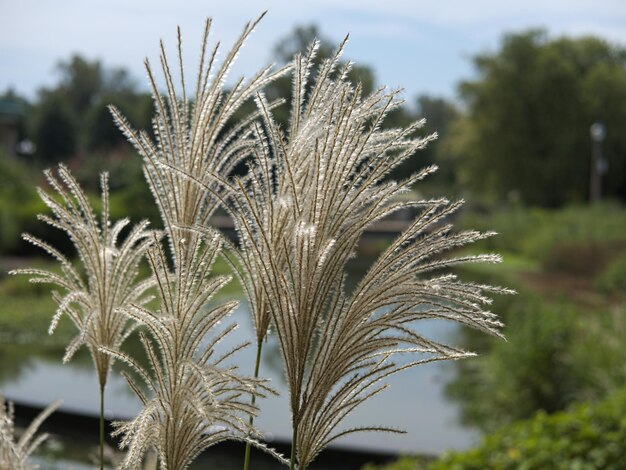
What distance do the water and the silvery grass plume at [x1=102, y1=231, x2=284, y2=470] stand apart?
16.9 ft

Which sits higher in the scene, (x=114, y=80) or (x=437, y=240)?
(x=114, y=80)

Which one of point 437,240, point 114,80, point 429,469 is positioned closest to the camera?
point 437,240

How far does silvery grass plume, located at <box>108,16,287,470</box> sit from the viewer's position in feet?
4.05

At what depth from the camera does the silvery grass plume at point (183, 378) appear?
1229 millimetres

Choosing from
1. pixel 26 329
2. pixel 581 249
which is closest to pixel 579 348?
pixel 26 329

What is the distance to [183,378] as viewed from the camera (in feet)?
4.16

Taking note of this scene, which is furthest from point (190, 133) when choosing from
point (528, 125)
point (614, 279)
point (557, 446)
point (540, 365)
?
point (528, 125)

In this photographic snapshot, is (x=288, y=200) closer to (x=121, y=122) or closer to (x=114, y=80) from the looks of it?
(x=121, y=122)

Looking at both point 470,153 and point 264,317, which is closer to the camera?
point 264,317

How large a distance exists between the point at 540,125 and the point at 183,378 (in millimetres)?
35929

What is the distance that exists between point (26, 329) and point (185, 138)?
1101 centimetres

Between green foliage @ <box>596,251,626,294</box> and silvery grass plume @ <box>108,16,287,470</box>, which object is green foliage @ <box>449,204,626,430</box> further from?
silvery grass plume @ <box>108,16,287,470</box>

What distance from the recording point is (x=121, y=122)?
4.63ft

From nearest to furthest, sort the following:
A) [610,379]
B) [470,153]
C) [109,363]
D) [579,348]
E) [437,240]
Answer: [437,240]
[109,363]
[610,379]
[579,348]
[470,153]
